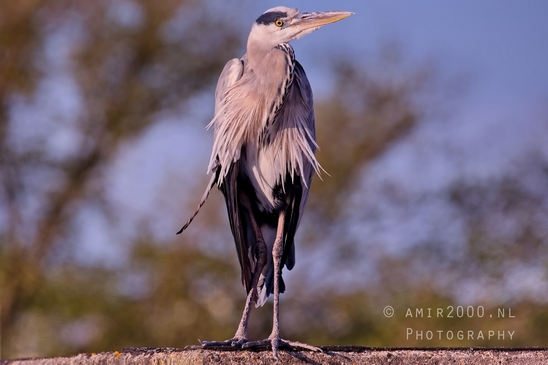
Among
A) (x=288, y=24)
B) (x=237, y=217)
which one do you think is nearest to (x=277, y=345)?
(x=237, y=217)

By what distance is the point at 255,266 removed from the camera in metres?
3.48

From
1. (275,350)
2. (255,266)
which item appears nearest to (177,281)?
(255,266)

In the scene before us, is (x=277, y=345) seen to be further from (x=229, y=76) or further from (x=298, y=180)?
(x=229, y=76)

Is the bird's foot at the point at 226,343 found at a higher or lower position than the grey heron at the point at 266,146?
lower

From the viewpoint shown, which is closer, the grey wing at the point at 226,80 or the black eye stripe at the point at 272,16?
the grey wing at the point at 226,80

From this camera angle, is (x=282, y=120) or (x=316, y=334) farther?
(x=316, y=334)

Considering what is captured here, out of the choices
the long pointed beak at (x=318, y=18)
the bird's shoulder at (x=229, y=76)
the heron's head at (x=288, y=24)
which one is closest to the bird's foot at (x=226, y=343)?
the bird's shoulder at (x=229, y=76)

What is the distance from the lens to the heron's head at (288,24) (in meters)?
3.54

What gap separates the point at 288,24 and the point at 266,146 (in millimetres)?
634

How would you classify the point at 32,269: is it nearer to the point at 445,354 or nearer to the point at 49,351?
the point at 49,351

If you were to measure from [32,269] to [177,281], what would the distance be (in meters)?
1.66

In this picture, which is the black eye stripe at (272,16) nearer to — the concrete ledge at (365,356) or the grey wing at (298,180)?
the grey wing at (298,180)

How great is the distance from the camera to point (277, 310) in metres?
3.11

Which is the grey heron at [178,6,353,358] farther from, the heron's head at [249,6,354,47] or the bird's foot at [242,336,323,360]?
the bird's foot at [242,336,323,360]
